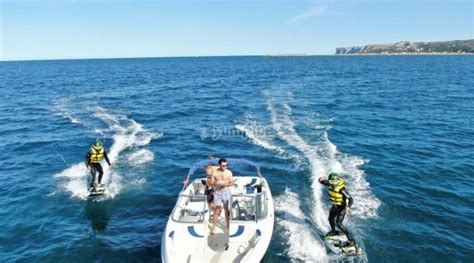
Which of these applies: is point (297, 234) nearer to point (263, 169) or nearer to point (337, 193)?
point (337, 193)

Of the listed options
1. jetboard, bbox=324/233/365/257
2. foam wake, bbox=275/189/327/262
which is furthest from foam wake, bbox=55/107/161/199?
jetboard, bbox=324/233/365/257

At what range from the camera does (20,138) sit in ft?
102

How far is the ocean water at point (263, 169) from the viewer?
49.5 feet

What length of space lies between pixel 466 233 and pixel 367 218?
3736 millimetres

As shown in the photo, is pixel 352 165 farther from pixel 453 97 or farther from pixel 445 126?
pixel 453 97

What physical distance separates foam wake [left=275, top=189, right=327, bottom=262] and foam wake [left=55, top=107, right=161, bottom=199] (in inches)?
334

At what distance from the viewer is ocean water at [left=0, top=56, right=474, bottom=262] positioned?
15.1 m

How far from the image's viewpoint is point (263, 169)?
22.9 m

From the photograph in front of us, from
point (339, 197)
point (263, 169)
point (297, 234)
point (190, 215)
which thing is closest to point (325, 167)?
point (263, 169)

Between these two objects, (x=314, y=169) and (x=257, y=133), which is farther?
(x=257, y=133)

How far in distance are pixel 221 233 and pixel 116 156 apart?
14.5 m

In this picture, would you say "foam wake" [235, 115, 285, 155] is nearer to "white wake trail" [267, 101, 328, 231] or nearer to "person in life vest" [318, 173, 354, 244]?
"white wake trail" [267, 101, 328, 231]

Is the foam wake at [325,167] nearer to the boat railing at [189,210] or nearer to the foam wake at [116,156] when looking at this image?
the boat railing at [189,210]

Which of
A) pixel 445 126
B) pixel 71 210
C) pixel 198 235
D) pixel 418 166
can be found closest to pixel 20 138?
pixel 71 210
